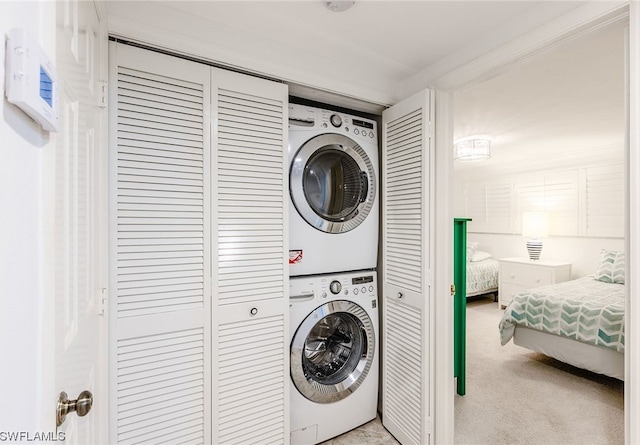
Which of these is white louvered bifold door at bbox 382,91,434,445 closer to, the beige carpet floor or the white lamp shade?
the beige carpet floor

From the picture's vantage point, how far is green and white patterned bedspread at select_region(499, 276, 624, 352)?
2.51m

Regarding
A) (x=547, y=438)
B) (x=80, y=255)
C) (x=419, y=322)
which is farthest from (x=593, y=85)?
(x=80, y=255)

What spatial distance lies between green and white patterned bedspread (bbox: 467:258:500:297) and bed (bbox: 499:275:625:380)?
5.23 ft

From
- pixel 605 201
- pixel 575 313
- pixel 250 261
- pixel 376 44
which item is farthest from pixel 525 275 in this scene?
pixel 250 261

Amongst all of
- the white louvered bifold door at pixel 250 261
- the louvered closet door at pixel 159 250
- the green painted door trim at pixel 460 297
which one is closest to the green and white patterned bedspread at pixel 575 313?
the green painted door trim at pixel 460 297

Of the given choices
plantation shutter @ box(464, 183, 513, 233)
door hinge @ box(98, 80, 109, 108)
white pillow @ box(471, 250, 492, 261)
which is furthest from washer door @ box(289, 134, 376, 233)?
A: white pillow @ box(471, 250, 492, 261)

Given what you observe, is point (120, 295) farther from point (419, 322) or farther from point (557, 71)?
point (557, 71)

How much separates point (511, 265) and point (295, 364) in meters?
4.40

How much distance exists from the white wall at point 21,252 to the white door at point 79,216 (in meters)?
0.11

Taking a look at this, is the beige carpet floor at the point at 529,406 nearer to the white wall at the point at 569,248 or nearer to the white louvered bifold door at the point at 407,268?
the white louvered bifold door at the point at 407,268

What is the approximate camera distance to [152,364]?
1.35 meters

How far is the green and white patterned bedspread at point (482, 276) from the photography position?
16.3 ft

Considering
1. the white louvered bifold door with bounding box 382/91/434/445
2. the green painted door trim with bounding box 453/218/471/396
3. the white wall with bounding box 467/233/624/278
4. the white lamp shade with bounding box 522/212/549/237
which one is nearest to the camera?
the white louvered bifold door with bounding box 382/91/434/445

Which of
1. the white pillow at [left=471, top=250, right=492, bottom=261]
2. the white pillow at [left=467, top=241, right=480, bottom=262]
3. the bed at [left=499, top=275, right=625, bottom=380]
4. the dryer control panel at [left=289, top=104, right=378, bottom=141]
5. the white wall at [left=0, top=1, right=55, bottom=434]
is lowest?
the bed at [left=499, top=275, right=625, bottom=380]
